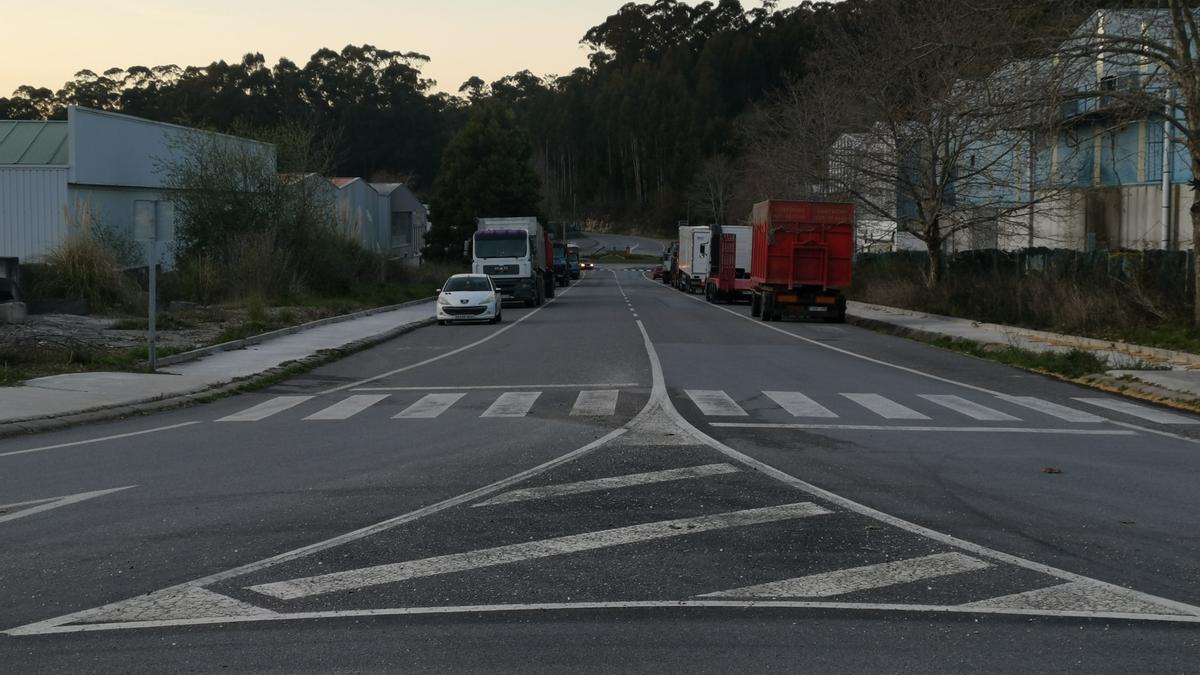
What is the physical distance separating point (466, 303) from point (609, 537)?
27.9m

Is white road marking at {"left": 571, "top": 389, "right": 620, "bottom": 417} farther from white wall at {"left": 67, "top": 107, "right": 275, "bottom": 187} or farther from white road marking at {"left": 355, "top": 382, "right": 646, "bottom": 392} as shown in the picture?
white wall at {"left": 67, "top": 107, "right": 275, "bottom": 187}

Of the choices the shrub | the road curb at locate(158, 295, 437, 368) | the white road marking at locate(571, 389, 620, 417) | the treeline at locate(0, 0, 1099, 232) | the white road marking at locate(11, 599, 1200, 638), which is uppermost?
the treeline at locate(0, 0, 1099, 232)

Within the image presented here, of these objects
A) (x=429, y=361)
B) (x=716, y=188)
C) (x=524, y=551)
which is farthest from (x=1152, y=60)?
(x=716, y=188)

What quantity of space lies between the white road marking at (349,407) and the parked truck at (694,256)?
4245 cm

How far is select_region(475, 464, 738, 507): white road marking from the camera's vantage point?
948 cm

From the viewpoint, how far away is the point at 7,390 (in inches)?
641

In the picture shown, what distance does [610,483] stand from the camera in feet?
33.0

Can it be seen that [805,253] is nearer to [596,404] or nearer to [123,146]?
[596,404]

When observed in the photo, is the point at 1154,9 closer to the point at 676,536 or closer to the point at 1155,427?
the point at 1155,427

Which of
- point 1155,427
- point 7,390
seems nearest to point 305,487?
point 7,390

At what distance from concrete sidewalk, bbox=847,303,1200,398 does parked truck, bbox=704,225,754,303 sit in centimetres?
1131

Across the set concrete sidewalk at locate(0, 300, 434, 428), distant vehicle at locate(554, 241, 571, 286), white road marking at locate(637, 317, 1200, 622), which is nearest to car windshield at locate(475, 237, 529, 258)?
concrete sidewalk at locate(0, 300, 434, 428)

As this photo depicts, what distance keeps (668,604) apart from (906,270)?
144 feet

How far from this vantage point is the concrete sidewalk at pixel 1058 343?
1892cm
